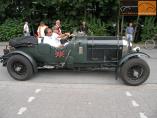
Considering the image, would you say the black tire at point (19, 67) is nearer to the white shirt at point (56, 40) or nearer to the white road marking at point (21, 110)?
the white shirt at point (56, 40)

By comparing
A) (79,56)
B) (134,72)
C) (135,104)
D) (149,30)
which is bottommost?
(135,104)

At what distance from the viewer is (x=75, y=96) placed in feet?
28.8

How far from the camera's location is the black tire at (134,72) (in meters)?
9.94

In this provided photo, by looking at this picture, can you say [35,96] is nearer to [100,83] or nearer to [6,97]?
[6,97]

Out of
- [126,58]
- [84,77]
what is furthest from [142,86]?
[84,77]

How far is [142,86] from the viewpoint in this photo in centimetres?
995

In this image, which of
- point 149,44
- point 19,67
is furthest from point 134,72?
point 149,44

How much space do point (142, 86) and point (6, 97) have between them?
3.39 m

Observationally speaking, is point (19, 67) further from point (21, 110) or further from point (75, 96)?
point (21, 110)

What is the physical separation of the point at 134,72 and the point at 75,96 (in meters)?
1.98

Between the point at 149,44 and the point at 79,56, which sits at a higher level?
the point at 79,56

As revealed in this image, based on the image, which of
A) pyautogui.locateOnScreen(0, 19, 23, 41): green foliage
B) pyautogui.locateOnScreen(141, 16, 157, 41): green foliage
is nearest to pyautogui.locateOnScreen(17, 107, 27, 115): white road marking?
pyautogui.locateOnScreen(0, 19, 23, 41): green foliage

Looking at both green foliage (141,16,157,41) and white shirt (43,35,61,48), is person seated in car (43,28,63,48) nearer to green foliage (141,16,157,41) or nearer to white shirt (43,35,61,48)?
white shirt (43,35,61,48)

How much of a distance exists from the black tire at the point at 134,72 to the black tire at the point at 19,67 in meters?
2.38
